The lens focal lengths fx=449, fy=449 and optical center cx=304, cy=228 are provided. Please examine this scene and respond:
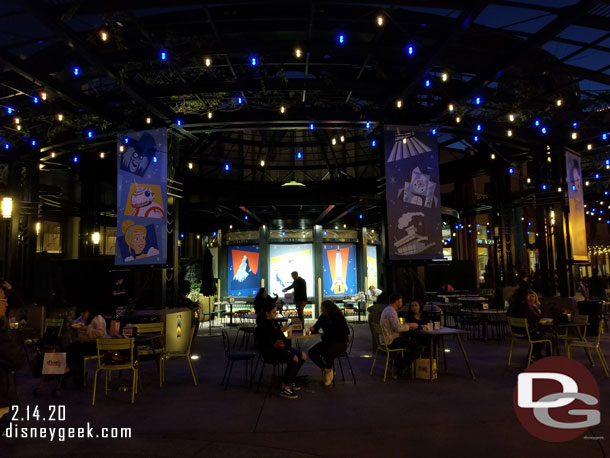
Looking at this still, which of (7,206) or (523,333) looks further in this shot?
(7,206)

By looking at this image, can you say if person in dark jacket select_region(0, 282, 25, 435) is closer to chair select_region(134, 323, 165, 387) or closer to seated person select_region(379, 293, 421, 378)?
chair select_region(134, 323, 165, 387)

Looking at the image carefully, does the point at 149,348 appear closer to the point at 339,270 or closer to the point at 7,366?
the point at 7,366

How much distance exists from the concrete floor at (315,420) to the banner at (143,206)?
3.09 metres

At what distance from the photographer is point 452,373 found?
298 inches

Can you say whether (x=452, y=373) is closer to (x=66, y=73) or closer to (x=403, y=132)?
(x=403, y=132)

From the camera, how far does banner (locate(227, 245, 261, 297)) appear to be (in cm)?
1805

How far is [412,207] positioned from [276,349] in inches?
185

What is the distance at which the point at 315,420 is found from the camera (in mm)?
5148

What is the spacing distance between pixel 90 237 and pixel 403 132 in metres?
12.9

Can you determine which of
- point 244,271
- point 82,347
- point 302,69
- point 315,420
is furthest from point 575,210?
point 82,347

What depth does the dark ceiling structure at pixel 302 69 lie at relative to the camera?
7496mm

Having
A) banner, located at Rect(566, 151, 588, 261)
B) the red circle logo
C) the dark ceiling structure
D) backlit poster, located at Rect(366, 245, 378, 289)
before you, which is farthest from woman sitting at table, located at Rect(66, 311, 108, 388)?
backlit poster, located at Rect(366, 245, 378, 289)

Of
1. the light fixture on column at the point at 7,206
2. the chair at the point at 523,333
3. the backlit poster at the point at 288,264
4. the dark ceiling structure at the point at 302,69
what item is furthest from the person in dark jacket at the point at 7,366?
the backlit poster at the point at 288,264

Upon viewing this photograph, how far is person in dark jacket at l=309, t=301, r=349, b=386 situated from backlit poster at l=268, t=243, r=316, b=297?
10643mm
